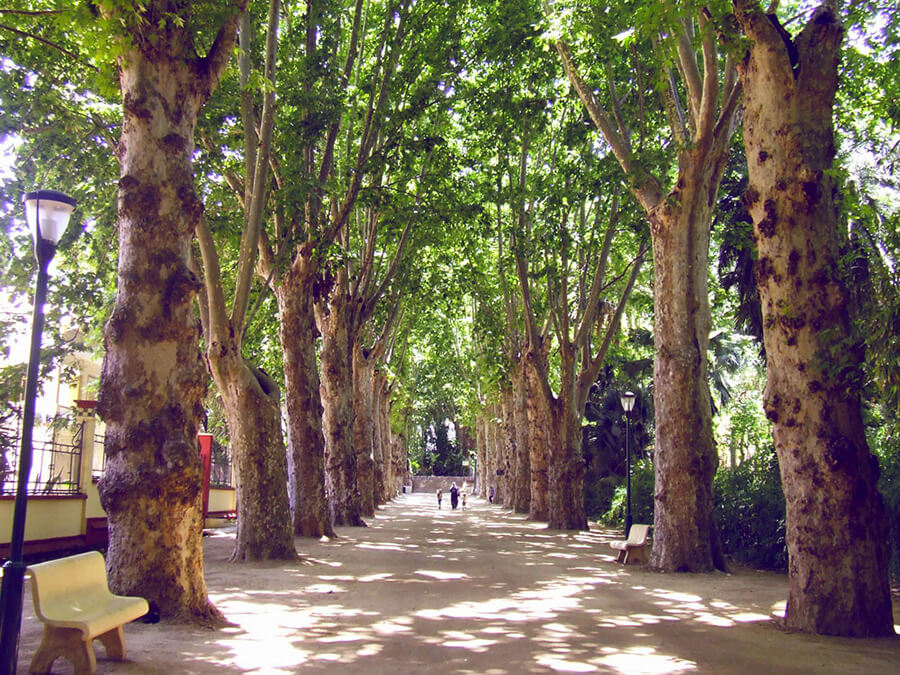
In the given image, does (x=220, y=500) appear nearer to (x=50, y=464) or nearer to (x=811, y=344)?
(x=50, y=464)

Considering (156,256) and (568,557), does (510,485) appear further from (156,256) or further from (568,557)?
(156,256)

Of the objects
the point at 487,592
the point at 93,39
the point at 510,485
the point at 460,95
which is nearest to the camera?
the point at 93,39

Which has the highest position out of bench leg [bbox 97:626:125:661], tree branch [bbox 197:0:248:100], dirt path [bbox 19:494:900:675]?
tree branch [bbox 197:0:248:100]

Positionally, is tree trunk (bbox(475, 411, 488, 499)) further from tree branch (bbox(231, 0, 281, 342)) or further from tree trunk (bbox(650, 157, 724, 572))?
tree branch (bbox(231, 0, 281, 342))

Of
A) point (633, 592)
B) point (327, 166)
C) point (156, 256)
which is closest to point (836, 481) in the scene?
point (633, 592)

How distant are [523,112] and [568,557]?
9.51 metres

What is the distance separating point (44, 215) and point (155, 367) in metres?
1.61

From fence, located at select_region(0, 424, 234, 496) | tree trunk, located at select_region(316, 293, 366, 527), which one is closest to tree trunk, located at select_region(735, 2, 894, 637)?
fence, located at select_region(0, 424, 234, 496)

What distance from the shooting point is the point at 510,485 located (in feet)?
133

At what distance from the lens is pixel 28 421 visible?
555 cm

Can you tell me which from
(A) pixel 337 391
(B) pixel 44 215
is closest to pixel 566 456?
(A) pixel 337 391

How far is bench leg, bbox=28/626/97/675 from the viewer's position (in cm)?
520

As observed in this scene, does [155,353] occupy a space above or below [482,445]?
below

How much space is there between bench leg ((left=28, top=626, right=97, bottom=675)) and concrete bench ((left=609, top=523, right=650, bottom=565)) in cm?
1061
